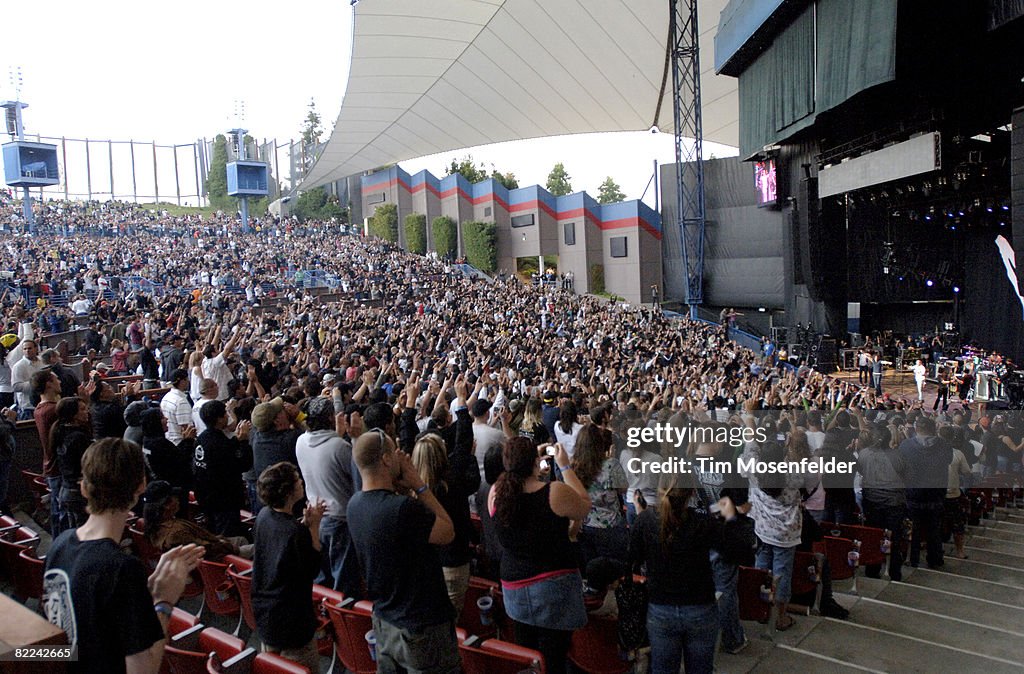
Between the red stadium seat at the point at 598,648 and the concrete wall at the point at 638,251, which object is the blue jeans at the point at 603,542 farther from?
the concrete wall at the point at 638,251

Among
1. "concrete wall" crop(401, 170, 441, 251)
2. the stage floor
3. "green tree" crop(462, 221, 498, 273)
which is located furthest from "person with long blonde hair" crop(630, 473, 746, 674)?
"concrete wall" crop(401, 170, 441, 251)

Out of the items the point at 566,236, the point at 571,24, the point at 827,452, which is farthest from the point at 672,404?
the point at 566,236

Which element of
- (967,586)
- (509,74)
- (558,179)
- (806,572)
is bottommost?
(967,586)

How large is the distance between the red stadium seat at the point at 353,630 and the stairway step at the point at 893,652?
7.72 feet

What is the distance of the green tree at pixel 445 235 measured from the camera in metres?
36.2

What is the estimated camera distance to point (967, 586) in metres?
4.86

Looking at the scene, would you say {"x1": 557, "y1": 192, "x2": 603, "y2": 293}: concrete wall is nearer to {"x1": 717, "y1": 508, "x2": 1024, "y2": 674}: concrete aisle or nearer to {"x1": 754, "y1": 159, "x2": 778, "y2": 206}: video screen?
{"x1": 754, "y1": 159, "x2": 778, "y2": 206}: video screen

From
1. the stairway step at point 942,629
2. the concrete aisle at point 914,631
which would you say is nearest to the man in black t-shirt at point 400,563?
the concrete aisle at point 914,631

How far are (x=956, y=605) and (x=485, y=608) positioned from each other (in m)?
3.32

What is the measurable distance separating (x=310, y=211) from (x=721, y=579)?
1914 inches

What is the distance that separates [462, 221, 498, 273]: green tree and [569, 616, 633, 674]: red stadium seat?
32129mm

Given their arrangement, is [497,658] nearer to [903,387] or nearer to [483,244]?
[903,387]

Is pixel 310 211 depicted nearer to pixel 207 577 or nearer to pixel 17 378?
pixel 17 378

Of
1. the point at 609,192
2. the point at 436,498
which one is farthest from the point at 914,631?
the point at 609,192
